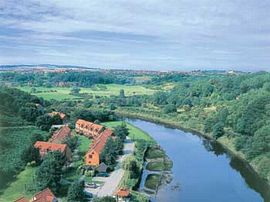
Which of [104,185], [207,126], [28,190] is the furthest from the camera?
[207,126]

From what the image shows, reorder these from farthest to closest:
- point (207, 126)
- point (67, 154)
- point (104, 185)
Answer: point (207, 126), point (67, 154), point (104, 185)

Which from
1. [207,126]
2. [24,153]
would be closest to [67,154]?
[24,153]

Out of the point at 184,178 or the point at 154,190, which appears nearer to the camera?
the point at 154,190

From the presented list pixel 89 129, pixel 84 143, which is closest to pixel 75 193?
pixel 84 143

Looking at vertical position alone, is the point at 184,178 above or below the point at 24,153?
below

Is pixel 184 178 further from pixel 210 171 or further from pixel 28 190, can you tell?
pixel 28 190

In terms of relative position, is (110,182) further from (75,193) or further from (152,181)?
(75,193)
